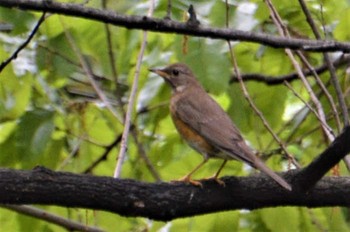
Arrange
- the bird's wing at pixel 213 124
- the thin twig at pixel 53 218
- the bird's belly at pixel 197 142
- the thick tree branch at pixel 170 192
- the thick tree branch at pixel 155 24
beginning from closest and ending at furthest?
1. the thick tree branch at pixel 155 24
2. the thick tree branch at pixel 170 192
3. the bird's wing at pixel 213 124
4. the bird's belly at pixel 197 142
5. the thin twig at pixel 53 218

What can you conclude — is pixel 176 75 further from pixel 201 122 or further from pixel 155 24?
pixel 155 24

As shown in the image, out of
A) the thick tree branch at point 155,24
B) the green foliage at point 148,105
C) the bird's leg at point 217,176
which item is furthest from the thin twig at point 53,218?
the thick tree branch at point 155,24

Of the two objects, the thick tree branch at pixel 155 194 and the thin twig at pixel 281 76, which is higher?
the thin twig at pixel 281 76

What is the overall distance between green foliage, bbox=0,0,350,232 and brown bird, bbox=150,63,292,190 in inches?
3.9

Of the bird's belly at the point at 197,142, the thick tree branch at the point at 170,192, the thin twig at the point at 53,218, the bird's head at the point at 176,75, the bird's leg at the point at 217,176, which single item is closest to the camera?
the thick tree branch at the point at 170,192

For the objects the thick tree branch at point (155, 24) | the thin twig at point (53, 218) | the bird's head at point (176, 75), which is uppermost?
the bird's head at point (176, 75)

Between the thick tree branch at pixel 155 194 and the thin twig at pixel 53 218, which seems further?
the thin twig at pixel 53 218

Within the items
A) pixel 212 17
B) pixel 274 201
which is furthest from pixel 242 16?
pixel 274 201

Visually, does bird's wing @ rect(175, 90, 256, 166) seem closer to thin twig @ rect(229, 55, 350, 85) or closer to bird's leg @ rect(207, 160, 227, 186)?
bird's leg @ rect(207, 160, 227, 186)

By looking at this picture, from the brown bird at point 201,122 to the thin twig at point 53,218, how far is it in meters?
0.79

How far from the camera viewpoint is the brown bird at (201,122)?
5.52 meters

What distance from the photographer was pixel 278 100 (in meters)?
6.27

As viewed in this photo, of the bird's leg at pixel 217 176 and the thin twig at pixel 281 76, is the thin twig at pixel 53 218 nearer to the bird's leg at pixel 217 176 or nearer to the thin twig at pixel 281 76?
the bird's leg at pixel 217 176

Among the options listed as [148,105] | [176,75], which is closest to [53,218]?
[148,105]
